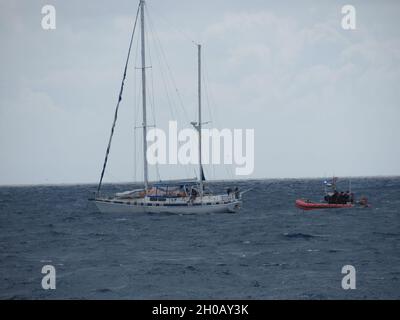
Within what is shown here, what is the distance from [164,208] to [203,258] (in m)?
25.2

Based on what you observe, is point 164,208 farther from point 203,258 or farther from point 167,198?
point 203,258

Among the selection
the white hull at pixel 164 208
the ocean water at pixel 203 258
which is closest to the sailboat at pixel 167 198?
the white hull at pixel 164 208

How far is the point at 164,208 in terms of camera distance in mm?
54469

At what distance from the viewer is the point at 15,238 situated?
4178 centimetres

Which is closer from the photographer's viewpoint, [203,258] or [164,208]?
[203,258]

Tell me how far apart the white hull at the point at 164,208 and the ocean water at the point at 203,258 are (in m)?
2.61

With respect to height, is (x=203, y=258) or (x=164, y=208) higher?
(x=164, y=208)

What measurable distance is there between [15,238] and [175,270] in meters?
20.9

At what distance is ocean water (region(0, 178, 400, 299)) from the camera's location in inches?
861

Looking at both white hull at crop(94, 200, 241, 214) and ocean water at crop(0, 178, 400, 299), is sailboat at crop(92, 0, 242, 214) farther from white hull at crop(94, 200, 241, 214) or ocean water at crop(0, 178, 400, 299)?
ocean water at crop(0, 178, 400, 299)

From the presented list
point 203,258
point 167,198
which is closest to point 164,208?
point 167,198
